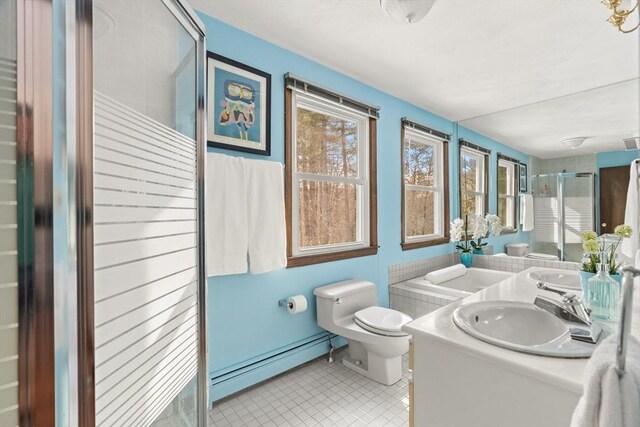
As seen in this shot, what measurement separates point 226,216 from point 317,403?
1.30 metres

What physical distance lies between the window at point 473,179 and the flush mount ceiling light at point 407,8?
1812 millimetres

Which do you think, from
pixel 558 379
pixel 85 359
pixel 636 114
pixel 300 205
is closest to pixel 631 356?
pixel 558 379

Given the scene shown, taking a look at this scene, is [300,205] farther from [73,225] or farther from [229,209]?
[73,225]

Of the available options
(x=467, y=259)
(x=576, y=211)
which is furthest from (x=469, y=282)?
(x=576, y=211)

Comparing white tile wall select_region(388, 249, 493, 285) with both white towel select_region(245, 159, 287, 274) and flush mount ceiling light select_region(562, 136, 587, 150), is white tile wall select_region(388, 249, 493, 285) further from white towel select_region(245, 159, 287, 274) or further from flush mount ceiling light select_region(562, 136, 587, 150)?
white towel select_region(245, 159, 287, 274)

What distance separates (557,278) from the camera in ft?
5.74

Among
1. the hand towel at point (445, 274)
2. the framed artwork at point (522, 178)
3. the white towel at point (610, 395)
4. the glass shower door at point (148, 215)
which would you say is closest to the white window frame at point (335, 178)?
the hand towel at point (445, 274)

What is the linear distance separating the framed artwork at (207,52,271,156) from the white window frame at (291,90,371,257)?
26 cm

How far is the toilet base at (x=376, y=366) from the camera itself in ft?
6.46

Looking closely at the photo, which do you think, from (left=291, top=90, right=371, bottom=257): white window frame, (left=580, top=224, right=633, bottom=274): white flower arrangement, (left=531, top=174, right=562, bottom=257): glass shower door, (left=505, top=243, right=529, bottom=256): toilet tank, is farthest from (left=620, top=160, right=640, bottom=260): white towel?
(left=291, top=90, right=371, bottom=257): white window frame

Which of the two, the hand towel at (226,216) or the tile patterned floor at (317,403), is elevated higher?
the hand towel at (226,216)

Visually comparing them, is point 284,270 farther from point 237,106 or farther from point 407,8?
point 407,8

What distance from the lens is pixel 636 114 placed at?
1.48 metres

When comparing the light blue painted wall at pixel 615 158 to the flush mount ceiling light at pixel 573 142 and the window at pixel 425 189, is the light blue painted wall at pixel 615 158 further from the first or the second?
the window at pixel 425 189
